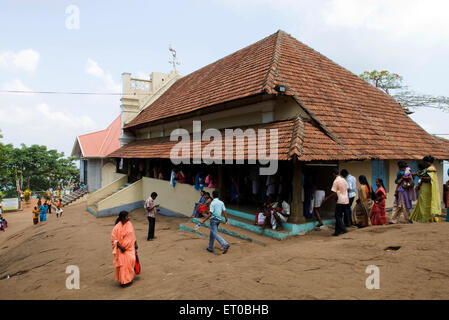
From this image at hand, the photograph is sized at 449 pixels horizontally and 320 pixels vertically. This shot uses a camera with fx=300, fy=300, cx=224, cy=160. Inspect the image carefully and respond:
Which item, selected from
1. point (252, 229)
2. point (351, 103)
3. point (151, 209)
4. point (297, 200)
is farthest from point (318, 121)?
point (151, 209)

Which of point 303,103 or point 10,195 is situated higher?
point 303,103

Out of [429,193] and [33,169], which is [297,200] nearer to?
[429,193]

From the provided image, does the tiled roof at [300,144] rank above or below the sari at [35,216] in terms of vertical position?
above

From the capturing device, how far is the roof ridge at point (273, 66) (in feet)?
29.4

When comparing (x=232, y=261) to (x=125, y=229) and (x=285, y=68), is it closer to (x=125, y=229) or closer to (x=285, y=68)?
(x=125, y=229)

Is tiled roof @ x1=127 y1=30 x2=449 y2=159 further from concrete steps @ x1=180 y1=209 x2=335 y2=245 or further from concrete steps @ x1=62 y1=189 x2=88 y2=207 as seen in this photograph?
concrete steps @ x1=62 y1=189 x2=88 y2=207

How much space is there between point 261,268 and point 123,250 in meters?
2.71

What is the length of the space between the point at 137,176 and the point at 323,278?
55.0 feet

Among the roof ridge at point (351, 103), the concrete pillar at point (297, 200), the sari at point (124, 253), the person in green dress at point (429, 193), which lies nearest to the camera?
the sari at point (124, 253)

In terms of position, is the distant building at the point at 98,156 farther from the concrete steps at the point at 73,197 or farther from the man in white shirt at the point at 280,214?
the man in white shirt at the point at 280,214

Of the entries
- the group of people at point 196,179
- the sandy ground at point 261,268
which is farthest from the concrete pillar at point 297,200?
the group of people at point 196,179

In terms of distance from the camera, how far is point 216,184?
10953 mm

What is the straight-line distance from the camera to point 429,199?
737 cm
